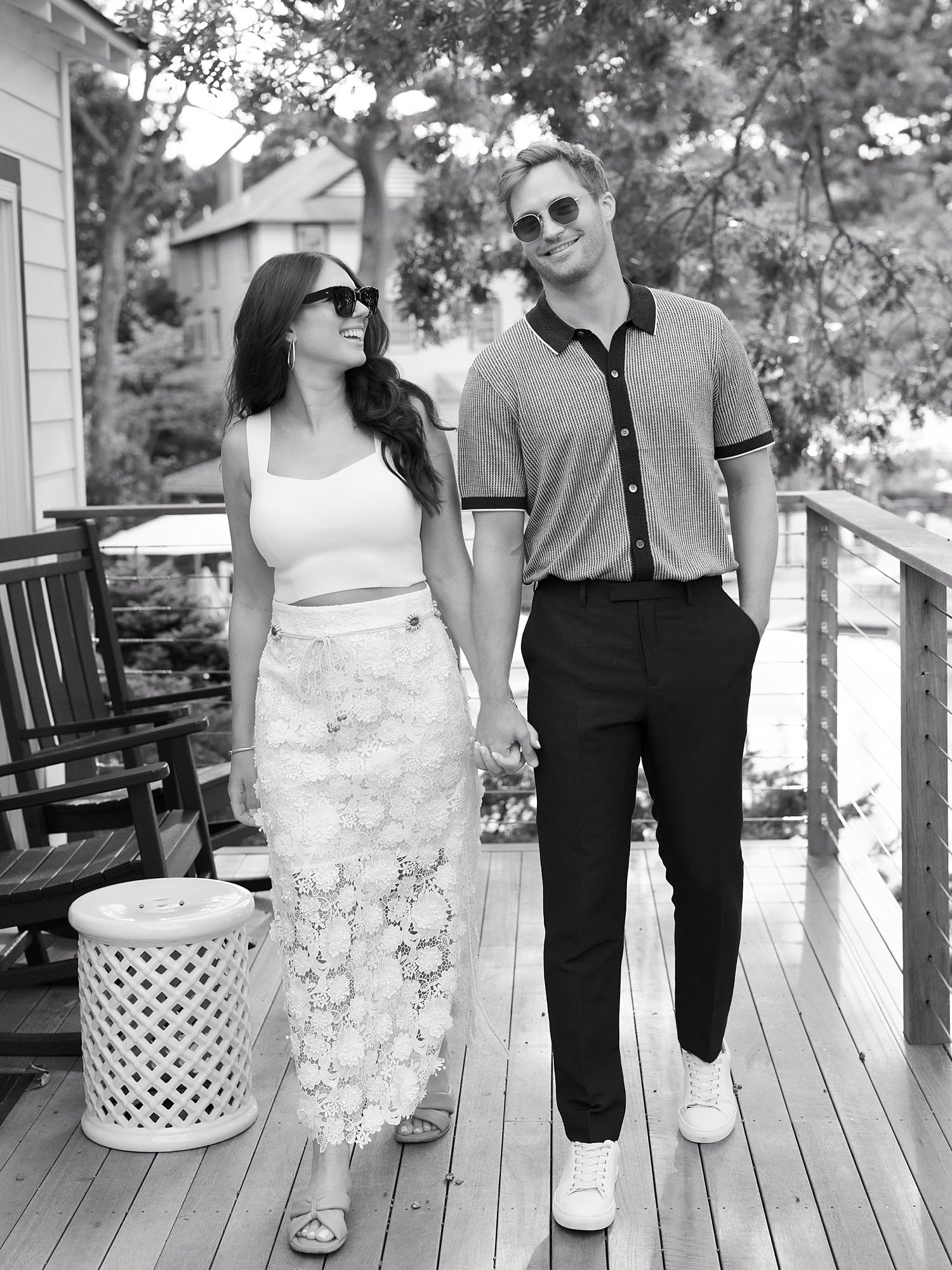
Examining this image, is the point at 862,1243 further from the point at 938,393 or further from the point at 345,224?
the point at 345,224

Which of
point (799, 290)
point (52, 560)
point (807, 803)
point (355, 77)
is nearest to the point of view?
point (807, 803)

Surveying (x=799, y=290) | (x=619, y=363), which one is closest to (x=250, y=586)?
(x=619, y=363)

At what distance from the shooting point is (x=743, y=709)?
101 inches

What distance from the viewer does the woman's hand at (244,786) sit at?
2721mm

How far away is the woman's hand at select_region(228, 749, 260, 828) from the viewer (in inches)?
107

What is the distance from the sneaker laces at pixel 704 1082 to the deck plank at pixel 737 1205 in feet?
0.27

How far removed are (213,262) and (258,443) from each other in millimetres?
33536

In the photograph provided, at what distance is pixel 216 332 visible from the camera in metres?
35.9

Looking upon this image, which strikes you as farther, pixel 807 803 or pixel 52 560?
pixel 52 560

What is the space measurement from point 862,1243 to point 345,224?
101 feet

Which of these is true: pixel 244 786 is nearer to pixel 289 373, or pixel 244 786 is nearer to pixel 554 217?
pixel 289 373

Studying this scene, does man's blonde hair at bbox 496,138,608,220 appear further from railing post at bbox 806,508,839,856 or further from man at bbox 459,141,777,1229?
railing post at bbox 806,508,839,856

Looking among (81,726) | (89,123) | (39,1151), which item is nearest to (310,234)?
(89,123)

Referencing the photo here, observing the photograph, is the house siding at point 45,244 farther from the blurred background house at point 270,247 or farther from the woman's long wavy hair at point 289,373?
the blurred background house at point 270,247
